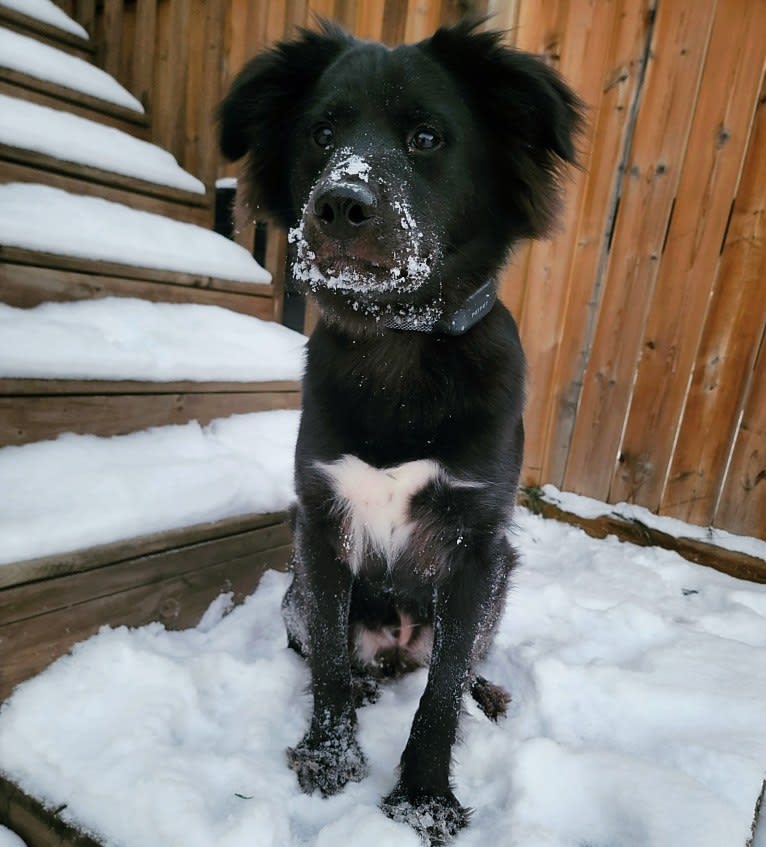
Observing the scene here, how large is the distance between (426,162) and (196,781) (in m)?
1.27

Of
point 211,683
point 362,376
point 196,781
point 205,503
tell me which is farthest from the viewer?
point 205,503

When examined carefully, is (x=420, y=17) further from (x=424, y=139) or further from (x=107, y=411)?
(x=107, y=411)

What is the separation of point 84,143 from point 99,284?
29.1 inches

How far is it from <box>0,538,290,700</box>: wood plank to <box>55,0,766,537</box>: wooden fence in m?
1.41

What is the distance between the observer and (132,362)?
1.75 m

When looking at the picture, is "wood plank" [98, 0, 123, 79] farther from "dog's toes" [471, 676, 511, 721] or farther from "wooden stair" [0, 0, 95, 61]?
"dog's toes" [471, 676, 511, 721]

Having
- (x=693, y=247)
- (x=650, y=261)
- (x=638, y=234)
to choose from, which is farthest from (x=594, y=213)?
(x=693, y=247)

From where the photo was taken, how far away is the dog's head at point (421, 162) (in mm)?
1057

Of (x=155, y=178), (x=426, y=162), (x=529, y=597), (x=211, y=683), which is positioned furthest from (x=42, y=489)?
(x=155, y=178)

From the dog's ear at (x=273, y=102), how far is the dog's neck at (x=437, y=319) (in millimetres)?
498

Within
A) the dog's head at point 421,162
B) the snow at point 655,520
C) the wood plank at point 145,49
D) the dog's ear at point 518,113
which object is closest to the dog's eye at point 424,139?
the dog's head at point 421,162

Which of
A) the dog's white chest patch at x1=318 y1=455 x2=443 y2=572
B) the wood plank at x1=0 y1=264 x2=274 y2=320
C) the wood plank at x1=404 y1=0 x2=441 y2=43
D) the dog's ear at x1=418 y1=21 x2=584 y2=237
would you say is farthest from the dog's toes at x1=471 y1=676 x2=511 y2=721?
the wood plank at x1=404 y1=0 x2=441 y2=43

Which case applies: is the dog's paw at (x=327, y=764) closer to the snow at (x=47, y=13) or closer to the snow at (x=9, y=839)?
the snow at (x=9, y=839)

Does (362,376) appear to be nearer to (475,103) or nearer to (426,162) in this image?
(426,162)
